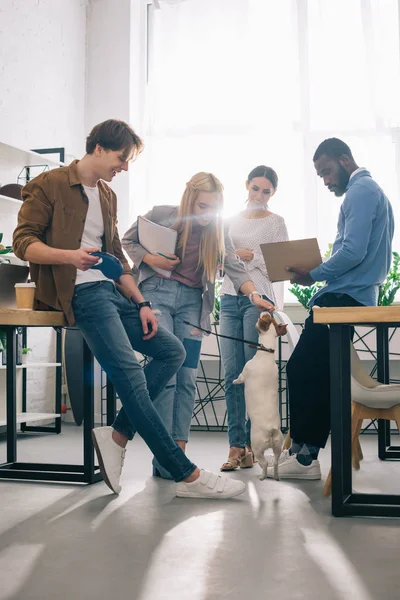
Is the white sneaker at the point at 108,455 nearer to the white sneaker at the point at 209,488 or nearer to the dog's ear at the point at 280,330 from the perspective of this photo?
the white sneaker at the point at 209,488

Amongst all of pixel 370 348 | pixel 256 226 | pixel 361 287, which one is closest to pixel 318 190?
pixel 370 348

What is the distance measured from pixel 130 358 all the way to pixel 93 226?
0.49 metres

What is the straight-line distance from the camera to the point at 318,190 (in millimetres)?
4941

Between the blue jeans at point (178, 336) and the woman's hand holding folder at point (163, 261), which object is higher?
the woman's hand holding folder at point (163, 261)

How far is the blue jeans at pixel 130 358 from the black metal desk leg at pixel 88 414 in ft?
0.70

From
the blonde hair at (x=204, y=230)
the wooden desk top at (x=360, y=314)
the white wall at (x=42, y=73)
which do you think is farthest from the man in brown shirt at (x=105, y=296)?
the white wall at (x=42, y=73)

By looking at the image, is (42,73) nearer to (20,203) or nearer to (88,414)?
(20,203)

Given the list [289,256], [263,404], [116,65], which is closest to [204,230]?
[289,256]

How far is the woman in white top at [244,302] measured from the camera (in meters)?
2.91

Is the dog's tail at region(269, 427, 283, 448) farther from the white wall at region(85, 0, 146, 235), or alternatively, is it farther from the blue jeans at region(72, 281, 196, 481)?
the white wall at region(85, 0, 146, 235)

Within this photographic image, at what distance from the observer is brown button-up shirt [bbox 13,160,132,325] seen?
221 centimetres

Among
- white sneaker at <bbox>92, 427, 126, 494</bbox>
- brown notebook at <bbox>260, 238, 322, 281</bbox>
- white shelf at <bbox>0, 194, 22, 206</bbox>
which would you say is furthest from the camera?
white shelf at <bbox>0, 194, 22, 206</bbox>

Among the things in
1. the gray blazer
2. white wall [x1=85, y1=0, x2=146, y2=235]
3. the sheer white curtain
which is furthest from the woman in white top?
white wall [x1=85, y1=0, x2=146, y2=235]

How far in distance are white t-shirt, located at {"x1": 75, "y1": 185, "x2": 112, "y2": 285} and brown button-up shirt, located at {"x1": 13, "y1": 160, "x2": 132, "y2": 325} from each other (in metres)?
0.03
